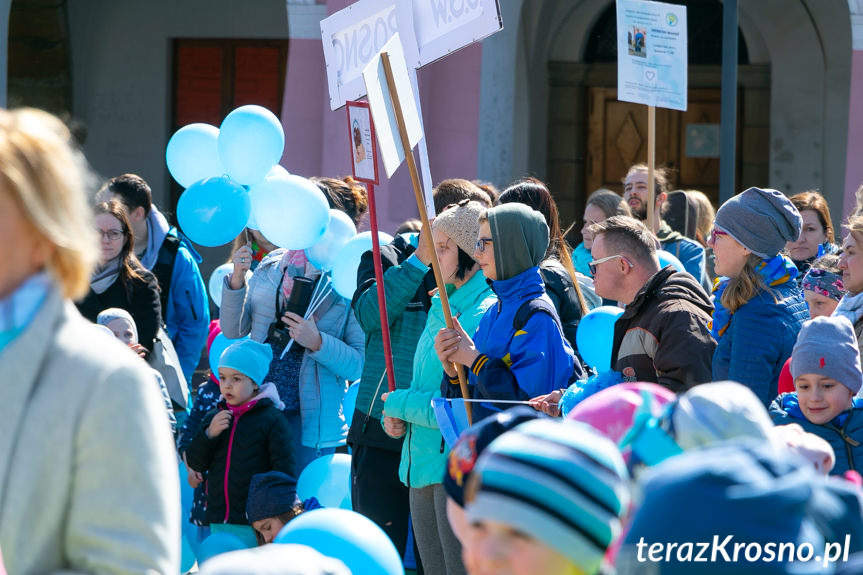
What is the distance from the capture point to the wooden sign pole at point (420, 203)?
12.2 feet

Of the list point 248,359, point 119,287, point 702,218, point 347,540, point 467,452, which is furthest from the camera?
point 702,218

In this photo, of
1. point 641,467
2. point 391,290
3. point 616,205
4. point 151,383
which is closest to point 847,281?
point 391,290

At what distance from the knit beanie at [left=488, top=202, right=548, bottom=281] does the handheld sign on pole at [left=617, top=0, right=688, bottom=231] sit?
325cm

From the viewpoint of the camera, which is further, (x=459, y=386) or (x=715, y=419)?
(x=459, y=386)

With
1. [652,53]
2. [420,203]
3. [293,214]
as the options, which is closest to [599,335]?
[420,203]

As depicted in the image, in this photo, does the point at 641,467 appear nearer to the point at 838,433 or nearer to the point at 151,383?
the point at 151,383

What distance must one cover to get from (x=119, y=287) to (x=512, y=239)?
2.45 m

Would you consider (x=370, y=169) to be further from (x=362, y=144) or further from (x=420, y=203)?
(x=420, y=203)

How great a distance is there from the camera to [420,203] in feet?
12.6

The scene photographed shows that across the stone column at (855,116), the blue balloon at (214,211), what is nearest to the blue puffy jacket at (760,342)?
the blue balloon at (214,211)

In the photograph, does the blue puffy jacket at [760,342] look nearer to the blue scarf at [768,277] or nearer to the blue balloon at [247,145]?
the blue scarf at [768,277]

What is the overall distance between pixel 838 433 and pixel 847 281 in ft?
Result: 3.93

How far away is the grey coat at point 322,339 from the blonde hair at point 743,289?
1.90 metres

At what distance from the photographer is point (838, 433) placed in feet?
10.9
